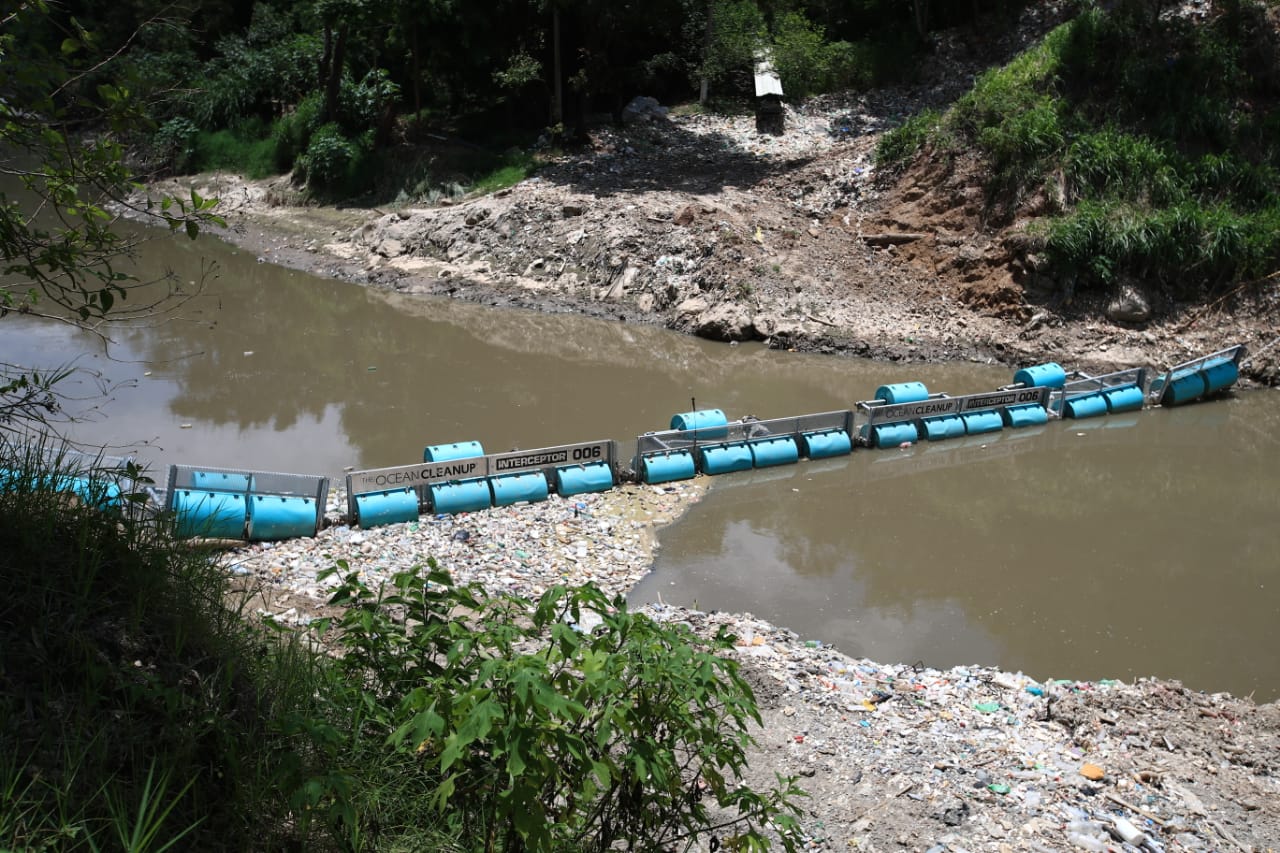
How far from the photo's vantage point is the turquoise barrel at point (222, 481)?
30.1ft

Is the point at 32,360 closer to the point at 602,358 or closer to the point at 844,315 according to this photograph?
the point at 602,358

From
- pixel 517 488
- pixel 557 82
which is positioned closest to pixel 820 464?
pixel 517 488

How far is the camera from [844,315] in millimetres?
16734

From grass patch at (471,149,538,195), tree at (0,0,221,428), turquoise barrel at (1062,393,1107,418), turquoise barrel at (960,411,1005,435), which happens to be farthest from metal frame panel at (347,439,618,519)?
grass patch at (471,149,538,195)

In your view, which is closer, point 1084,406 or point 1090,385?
point 1084,406

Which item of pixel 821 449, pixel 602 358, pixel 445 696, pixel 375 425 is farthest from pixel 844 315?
pixel 445 696

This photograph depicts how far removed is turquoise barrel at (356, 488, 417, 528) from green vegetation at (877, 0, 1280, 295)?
456 inches

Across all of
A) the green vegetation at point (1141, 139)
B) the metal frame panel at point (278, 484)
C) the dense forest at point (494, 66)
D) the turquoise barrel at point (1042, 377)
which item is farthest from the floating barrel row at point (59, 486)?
the dense forest at point (494, 66)

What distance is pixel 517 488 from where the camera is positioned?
10.2 metres

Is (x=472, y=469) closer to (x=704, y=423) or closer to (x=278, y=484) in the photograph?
(x=278, y=484)

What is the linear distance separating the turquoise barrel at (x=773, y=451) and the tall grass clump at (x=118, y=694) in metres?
8.25

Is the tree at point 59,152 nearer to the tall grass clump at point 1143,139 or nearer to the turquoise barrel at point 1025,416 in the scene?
the turquoise barrel at point 1025,416

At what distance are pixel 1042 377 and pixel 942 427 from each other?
76.2 inches

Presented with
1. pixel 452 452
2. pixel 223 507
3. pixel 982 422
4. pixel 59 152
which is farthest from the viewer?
pixel 982 422
